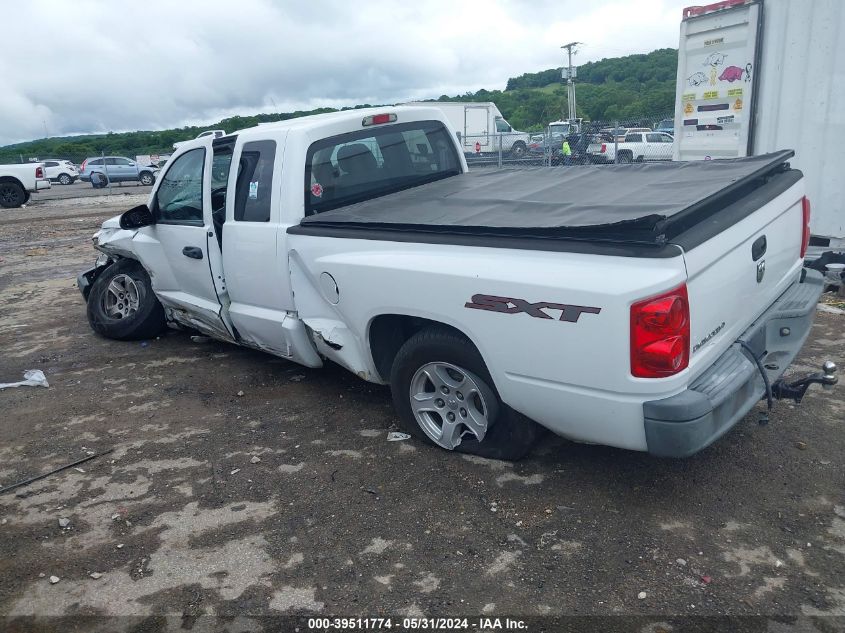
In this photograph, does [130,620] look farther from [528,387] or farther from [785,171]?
[785,171]

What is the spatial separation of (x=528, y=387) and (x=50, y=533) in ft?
8.18

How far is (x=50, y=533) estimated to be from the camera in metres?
3.54

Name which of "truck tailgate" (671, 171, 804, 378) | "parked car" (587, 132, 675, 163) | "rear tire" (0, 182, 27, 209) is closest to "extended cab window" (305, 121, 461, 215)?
"truck tailgate" (671, 171, 804, 378)

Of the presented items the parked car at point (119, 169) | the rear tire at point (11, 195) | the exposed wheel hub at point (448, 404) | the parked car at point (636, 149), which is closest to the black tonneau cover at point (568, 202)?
the exposed wheel hub at point (448, 404)

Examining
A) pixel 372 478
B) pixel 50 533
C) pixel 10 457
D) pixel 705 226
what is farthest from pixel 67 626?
pixel 705 226

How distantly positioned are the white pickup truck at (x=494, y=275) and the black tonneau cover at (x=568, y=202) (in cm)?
2

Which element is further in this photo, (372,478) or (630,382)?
(372,478)

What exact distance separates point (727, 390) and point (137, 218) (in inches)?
180

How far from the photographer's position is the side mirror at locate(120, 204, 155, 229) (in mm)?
5570

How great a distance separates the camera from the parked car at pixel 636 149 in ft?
66.4

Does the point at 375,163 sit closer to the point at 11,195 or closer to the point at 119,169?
the point at 11,195

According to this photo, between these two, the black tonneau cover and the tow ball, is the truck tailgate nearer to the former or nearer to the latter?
the black tonneau cover

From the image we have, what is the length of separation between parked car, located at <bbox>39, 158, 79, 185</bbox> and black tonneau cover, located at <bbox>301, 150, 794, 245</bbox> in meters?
39.4

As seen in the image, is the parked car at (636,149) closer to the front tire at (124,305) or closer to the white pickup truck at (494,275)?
the front tire at (124,305)
